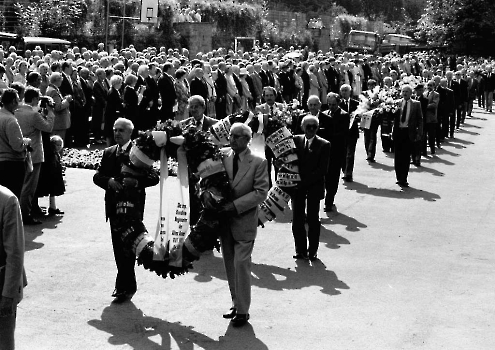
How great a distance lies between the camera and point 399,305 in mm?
9516

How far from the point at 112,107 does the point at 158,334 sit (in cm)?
1076

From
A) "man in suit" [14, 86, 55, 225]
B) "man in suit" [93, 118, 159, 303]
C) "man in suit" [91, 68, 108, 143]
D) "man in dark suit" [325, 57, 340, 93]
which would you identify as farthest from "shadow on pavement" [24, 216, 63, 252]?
"man in dark suit" [325, 57, 340, 93]

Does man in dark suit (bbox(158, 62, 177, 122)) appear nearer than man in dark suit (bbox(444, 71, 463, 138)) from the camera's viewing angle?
Yes

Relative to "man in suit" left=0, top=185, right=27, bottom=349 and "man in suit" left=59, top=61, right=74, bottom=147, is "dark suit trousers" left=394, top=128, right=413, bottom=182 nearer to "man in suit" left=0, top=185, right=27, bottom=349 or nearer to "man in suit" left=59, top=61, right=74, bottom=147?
"man in suit" left=59, top=61, right=74, bottom=147

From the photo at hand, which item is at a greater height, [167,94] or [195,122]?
[195,122]

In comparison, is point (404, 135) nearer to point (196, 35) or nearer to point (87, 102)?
point (87, 102)

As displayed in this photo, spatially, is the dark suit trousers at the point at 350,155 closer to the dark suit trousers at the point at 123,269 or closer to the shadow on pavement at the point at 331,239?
the shadow on pavement at the point at 331,239

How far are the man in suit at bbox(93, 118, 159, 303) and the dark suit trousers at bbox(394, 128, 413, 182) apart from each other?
8789mm

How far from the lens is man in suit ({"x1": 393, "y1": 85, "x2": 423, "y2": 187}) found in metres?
17.2

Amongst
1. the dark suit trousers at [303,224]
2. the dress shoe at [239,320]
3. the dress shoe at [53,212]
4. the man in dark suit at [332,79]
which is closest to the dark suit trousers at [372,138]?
the dress shoe at [53,212]

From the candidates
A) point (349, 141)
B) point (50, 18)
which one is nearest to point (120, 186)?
point (349, 141)

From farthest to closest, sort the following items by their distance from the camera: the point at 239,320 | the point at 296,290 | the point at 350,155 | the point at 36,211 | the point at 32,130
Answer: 1. the point at 350,155
2. the point at 36,211
3. the point at 32,130
4. the point at 296,290
5. the point at 239,320

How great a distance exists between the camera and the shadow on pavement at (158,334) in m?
8.06

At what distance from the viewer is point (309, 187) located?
11.4 meters
